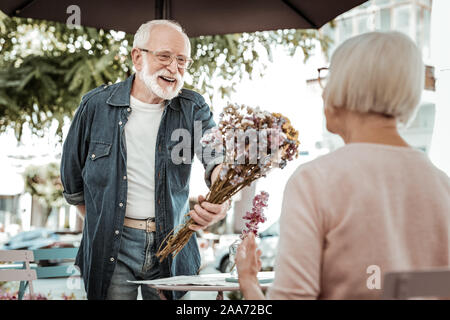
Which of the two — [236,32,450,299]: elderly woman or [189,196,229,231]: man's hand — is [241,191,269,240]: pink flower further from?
[236,32,450,299]: elderly woman

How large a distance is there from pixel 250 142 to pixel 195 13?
1.68 metres

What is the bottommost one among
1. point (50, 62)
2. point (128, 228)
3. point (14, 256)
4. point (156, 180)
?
point (14, 256)

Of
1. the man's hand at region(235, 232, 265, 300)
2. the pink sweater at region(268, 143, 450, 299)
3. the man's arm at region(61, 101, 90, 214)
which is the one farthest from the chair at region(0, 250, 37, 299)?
the pink sweater at region(268, 143, 450, 299)

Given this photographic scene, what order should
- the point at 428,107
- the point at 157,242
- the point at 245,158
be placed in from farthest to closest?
the point at 428,107, the point at 157,242, the point at 245,158

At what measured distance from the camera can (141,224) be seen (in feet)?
8.49

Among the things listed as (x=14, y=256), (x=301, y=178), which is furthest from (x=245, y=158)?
(x=14, y=256)

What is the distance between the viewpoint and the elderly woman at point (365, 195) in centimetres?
140

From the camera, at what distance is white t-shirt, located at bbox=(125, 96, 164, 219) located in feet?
8.55

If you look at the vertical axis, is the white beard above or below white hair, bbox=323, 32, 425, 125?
above

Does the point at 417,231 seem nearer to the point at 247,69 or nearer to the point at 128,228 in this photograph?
the point at 128,228

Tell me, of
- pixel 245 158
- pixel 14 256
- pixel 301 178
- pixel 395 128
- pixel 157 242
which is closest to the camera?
pixel 301 178

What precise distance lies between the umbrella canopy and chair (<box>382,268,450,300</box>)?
2.21m
